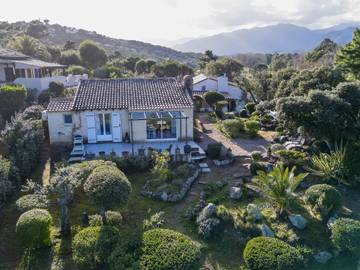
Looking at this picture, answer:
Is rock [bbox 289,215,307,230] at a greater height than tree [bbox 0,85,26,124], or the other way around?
tree [bbox 0,85,26,124]

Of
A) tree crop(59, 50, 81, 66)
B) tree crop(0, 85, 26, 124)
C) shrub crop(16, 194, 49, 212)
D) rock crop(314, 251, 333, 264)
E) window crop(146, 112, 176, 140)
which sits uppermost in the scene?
tree crop(59, 50, 81, 66)

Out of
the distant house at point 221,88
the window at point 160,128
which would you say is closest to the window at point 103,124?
the window at point 160,128

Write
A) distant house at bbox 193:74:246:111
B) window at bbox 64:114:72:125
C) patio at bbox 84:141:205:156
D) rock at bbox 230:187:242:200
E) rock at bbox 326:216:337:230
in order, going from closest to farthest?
1. rock at bbox 326:216:337:230
2. rock at bbox 230:187:242:200
3. patio at bbox 84:141:205:156
4. window at bbox 64:114:72:125
5. distant house at bbox 193:74:246:111

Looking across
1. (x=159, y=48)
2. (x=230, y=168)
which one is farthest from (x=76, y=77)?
(x=159, y=48)

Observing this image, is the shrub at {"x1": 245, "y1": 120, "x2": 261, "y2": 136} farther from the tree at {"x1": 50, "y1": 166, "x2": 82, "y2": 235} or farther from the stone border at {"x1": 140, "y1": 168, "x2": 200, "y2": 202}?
the tree at {"x1": 50, "y1": 166, "x2": 82, "y2": 235}

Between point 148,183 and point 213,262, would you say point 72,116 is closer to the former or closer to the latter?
point 148,183

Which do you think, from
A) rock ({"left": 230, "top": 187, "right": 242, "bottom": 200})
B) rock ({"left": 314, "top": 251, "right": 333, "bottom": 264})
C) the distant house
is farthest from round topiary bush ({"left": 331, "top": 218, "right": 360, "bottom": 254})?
the distant house

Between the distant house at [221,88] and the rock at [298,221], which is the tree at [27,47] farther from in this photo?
the rock at [298,221]
